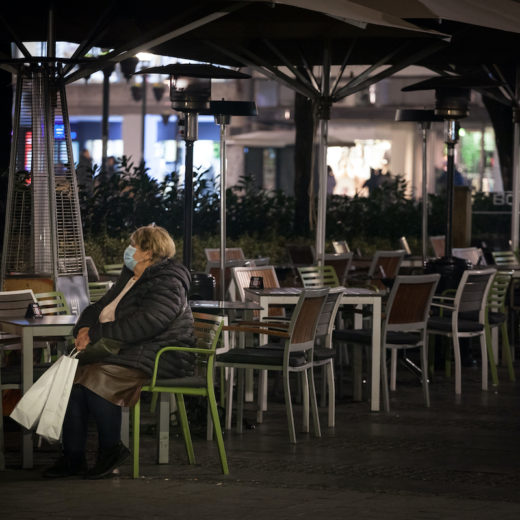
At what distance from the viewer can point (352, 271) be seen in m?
15.4

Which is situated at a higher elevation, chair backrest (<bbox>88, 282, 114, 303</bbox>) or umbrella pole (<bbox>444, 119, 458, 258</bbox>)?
umbrella pole (<bbox>444, 119, 458, 258</bbox>)

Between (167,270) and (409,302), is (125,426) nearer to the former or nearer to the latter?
(167,270)

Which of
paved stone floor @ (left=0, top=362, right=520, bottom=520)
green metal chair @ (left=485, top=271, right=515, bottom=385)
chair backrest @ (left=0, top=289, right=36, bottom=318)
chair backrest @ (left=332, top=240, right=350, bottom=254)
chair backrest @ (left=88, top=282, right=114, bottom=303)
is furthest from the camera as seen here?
chair backrest @ (left=332, top=240, right=350, bottom=254)

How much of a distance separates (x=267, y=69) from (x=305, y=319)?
4578mm

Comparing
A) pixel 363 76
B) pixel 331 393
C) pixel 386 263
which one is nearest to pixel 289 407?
pixel 331 393

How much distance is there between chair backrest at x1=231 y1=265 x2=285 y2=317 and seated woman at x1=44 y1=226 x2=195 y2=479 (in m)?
3.03

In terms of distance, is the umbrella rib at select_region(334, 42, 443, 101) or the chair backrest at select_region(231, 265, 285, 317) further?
the umbrella rib at select_region(334, 42, 443, 101)

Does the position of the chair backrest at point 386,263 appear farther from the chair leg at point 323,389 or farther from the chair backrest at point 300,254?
the chair leg at point 323,389

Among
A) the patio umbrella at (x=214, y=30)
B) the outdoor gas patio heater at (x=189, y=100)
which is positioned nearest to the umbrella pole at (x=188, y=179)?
the outdoor gas patio heater at (x=189, y=100)

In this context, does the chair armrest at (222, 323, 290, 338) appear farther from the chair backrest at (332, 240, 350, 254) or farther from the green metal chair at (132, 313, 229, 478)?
the chair backrest at (332, 240, 350, 254)

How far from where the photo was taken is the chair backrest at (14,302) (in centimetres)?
846

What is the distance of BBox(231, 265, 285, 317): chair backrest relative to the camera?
431 inches

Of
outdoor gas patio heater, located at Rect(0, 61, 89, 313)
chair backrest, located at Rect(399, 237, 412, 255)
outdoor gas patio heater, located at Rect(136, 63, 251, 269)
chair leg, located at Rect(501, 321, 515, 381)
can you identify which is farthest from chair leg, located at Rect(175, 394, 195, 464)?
chair backrest, located at Rect(399, 237, 412, 255)

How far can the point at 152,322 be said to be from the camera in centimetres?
752
